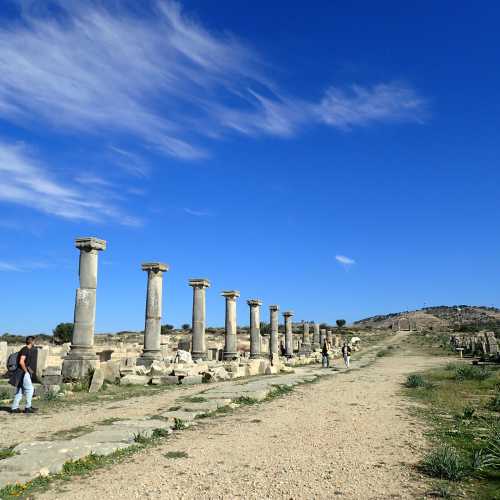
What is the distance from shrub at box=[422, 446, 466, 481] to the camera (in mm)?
5609

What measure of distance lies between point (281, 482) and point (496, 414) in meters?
6.63

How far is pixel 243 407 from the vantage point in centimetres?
1109

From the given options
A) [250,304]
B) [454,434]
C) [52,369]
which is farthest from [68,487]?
[250,304]

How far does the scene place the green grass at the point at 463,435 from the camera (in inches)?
220

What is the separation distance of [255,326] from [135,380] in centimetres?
1675

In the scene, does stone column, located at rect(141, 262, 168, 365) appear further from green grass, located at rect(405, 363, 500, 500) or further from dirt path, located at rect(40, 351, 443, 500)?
dirt path, located at rect(40, 351, 443, 500)

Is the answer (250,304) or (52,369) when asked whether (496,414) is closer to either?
(52,369)

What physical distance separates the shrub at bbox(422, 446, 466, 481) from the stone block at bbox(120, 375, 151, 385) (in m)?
11.7

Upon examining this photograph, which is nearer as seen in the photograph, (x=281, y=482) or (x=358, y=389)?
(x=281, y=482)

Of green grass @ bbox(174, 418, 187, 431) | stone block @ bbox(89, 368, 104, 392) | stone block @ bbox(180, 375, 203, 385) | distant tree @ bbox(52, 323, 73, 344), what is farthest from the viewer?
distant tree @ bbox(52, 323, 73, 344)

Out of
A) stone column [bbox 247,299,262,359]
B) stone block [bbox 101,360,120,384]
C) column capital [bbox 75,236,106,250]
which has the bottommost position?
stone block [bbox 101,360,120,384]

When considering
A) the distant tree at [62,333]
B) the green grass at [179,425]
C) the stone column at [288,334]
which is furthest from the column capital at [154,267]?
the distant tree at [62,333]

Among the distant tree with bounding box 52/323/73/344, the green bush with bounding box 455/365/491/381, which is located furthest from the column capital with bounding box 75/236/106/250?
the distant tree with bounding box 52/323/73/344

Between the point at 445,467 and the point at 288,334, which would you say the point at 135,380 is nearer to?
the point at 445,467
